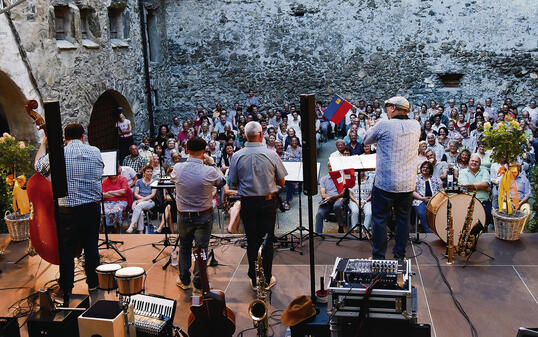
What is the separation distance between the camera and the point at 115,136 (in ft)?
44.8

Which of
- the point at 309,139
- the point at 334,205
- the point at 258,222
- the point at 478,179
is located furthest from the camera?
the point at 478,179

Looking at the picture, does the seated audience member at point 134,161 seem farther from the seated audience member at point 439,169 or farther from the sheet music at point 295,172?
the seated audience member at point 439,169

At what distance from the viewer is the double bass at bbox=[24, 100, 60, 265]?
532cm

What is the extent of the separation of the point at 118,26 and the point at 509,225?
9731mm

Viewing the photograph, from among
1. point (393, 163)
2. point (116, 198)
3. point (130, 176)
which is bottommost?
point (116, 198)

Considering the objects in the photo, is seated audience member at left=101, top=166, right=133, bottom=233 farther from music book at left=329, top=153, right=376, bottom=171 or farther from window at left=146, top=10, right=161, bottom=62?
window at left=146, top=10, right=161, bottom=62

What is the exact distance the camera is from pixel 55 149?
180 inches

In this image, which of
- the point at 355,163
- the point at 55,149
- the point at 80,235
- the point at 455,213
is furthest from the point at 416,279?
the point at 55,149

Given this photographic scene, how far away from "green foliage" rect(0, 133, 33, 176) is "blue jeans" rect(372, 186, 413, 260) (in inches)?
165

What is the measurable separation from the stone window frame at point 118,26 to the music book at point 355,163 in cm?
797

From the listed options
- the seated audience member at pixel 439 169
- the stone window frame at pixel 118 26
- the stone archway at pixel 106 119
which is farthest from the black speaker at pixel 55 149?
the stone window frame at pixel 118 26

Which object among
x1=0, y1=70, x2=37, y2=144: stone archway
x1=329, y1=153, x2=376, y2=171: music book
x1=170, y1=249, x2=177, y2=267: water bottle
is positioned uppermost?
x1=0, y1=70, x2=37, y2=144: stone archway

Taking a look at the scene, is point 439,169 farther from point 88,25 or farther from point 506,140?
point 88,25

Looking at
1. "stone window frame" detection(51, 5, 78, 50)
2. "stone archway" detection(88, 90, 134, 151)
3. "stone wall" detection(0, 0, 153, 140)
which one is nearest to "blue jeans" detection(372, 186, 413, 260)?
"stone wall" detection(0, 0, 153, 140)
